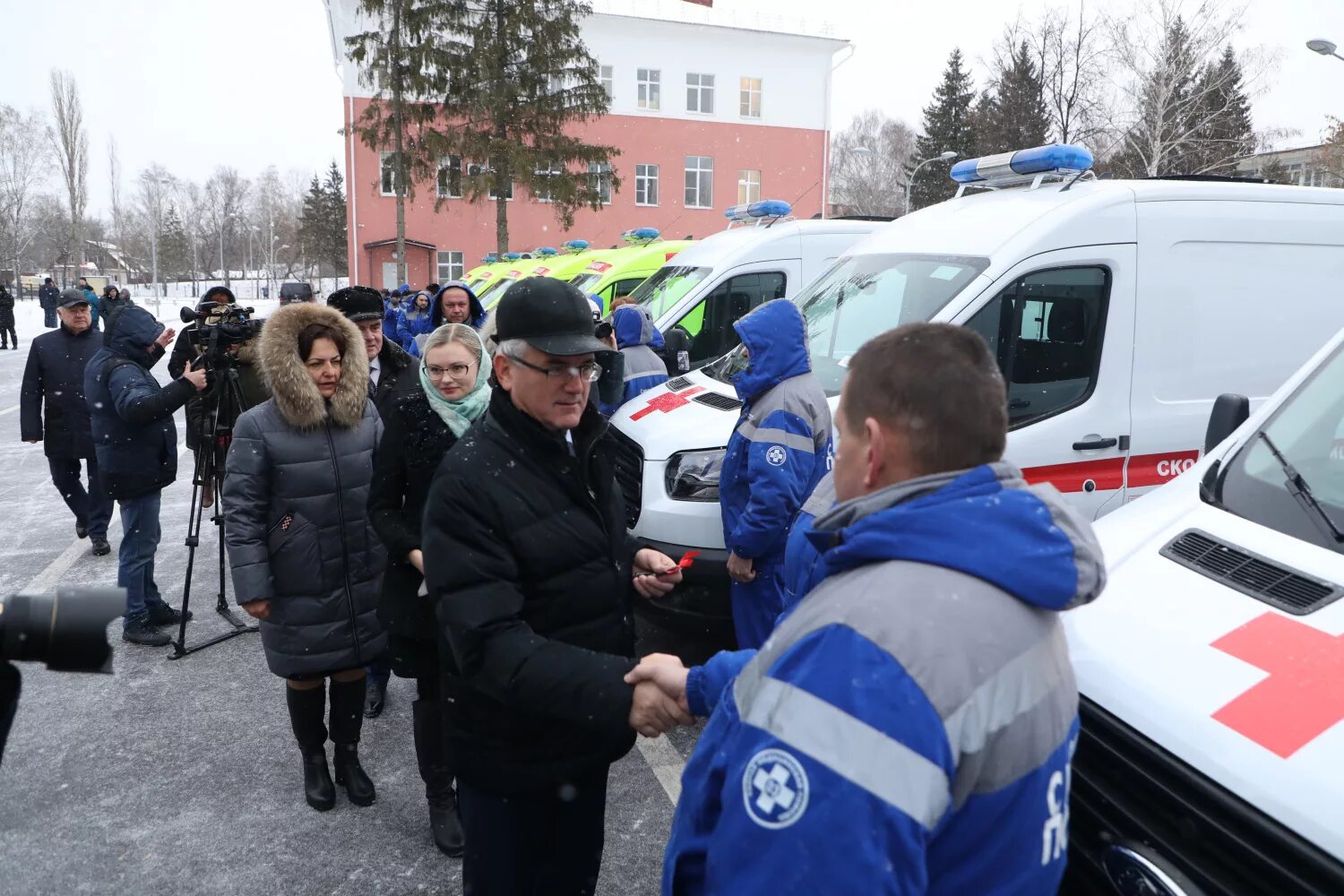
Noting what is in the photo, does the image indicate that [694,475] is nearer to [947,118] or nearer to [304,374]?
[304,374]

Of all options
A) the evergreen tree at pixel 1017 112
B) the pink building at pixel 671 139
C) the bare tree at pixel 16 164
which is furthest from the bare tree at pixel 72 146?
the evergreen tree at pixel 1017 112

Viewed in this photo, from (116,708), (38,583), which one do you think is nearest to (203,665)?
(116,708)

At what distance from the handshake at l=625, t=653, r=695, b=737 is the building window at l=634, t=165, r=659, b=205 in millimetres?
40158

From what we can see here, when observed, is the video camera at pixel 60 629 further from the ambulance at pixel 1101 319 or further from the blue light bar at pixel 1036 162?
the blue light bar at pixel 1036 162

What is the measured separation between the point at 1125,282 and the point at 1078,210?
1.35ft

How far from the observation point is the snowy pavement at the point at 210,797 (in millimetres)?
3188

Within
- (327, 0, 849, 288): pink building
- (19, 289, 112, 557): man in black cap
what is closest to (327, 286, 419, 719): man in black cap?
(19, 289, 112, 557): man in black cap

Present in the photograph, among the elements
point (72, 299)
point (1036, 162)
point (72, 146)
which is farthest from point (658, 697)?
point (72, 146)

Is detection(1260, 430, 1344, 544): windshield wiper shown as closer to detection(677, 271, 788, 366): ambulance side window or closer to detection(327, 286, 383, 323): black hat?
detection(327, 286, 383, 323): black hat

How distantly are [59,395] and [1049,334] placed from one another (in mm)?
7051

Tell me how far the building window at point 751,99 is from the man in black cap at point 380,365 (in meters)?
38.7

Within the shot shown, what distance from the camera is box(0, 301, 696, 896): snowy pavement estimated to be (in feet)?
10.5

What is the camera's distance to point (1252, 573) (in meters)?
2.14

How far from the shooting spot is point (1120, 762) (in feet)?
5.94
